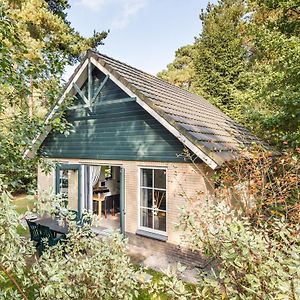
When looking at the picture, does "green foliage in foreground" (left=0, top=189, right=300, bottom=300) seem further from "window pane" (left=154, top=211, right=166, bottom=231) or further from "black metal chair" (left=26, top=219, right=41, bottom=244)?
"window pane" (left=154, top=211, right=166, bottom=231)

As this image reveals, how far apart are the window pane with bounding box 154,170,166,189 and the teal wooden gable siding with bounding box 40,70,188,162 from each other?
0.53 metres

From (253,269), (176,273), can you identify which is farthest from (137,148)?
(253,269)

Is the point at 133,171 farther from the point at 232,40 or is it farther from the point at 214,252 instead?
the point at 232,40

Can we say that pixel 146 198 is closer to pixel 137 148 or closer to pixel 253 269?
pixel 137 148

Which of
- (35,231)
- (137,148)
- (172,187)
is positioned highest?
(137,148)

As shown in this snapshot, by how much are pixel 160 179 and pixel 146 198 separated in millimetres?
807

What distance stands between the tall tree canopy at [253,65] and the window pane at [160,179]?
168 inches

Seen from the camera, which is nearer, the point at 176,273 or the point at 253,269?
the point at 253,269

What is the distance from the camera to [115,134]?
9.11 metres

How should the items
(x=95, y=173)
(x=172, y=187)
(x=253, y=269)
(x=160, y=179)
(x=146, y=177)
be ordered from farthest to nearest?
(x=95, y=173)
(x=146, y=177)
(x=160, y=179)
(x=172, y=187)
(x=253, y=269)

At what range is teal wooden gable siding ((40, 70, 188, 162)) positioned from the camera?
796 centimetres

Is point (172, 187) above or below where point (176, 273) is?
above

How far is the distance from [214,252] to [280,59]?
329 inches

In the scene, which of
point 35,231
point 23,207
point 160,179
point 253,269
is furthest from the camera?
point 23,207
